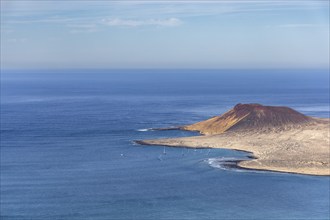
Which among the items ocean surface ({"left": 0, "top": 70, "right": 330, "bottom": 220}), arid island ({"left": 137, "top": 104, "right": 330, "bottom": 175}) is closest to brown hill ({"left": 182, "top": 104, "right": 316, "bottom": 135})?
arid island ({"left": 137, "top": 104, "right": 330, "bottom": 175})

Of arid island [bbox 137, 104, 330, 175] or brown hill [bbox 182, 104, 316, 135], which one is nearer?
arid island [bbox 137, 104, 330, 175]

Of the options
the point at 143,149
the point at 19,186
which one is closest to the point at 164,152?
Result: the point at 143,149

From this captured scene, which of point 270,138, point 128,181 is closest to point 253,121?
point 270,138

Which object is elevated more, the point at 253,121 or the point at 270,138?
the point at 253,121

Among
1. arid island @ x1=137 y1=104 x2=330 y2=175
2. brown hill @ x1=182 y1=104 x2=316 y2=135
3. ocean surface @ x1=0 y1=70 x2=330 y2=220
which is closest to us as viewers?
ocean surface @ x1=0 y1=70 x2=330 y2=220

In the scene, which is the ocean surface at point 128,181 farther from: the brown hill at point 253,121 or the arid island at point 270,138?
the brown hill at point 253,121

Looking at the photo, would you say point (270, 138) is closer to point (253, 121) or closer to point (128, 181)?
point (253, 121)

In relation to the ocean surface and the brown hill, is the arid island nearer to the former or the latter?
the brown hill

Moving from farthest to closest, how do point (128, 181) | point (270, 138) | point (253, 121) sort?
point (253, 121) → point (270, 138) → point (128, 181)
